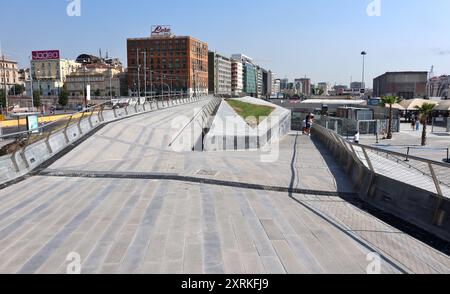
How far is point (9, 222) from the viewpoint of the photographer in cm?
618

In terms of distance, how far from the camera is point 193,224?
20.1ft

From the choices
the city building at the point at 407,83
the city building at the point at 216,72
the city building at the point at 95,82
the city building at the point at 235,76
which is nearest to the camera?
the city building at the point at 95,82

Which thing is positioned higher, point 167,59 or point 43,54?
point 167,59

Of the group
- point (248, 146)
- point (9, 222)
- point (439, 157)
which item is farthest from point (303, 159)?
point (439, 157)

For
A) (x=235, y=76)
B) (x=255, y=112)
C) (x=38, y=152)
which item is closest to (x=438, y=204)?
(x=38, y=152)

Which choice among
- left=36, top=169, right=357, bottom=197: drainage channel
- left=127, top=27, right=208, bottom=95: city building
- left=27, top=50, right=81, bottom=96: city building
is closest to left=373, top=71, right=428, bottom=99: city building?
left=127, top=27, right=208, bottom=95: city building

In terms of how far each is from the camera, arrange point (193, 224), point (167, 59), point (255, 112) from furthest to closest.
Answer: point (167, 59)
point (255, 112)
point (193, 224)

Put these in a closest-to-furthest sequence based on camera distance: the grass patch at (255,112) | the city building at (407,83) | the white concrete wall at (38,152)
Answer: the white concrete wall at (38,152) < the grass patch at (255,112) < the city building at (407,83)

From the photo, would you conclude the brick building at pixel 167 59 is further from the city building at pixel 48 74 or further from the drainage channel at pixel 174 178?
the drainage channel at pixel 174 178

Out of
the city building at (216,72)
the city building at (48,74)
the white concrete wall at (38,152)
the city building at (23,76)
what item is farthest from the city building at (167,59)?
the white concrete wall at (38,152)

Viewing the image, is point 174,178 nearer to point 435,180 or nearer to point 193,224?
point 193,224

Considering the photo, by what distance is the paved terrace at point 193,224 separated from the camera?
474cm

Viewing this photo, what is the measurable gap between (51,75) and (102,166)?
394 feet
